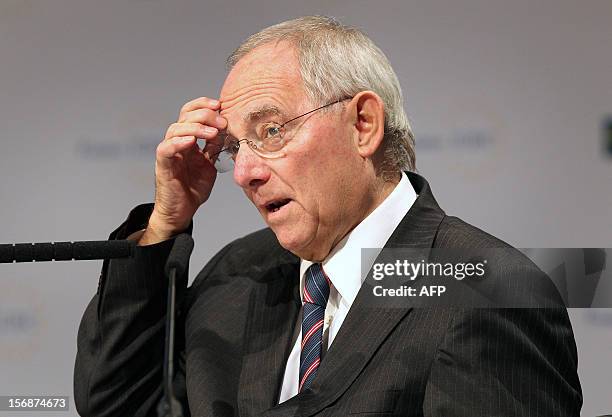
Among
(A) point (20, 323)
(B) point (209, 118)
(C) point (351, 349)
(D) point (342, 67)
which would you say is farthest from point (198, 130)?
(A) point (20, 323)

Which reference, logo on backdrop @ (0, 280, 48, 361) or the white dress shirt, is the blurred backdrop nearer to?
logo on backdrop @ (0, 280, 48, 361)

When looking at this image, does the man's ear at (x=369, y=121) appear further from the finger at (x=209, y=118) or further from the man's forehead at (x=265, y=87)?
the finger at (x=209, y=118)

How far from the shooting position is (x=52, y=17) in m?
3.15

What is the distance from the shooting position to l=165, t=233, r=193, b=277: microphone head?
1.74 meters

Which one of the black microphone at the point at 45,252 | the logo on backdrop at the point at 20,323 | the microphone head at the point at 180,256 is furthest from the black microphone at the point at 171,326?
the logo on backdrop at the point at 20,323

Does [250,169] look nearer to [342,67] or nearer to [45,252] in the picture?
[342,67]

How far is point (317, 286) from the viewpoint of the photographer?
6.70 feet

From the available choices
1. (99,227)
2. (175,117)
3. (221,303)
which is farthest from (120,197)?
(221,303)

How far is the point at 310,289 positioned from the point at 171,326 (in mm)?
577

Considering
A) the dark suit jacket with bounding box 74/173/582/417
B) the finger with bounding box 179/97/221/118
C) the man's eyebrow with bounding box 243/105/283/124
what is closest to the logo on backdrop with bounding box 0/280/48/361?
the dark suit jacket with bounding box 74/173/582/417

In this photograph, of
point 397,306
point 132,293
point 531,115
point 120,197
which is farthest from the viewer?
point 120,197

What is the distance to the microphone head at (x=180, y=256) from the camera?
5.71 feet

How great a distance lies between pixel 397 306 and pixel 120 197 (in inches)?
55.9

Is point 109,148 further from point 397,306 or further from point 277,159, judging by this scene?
point 397,306
